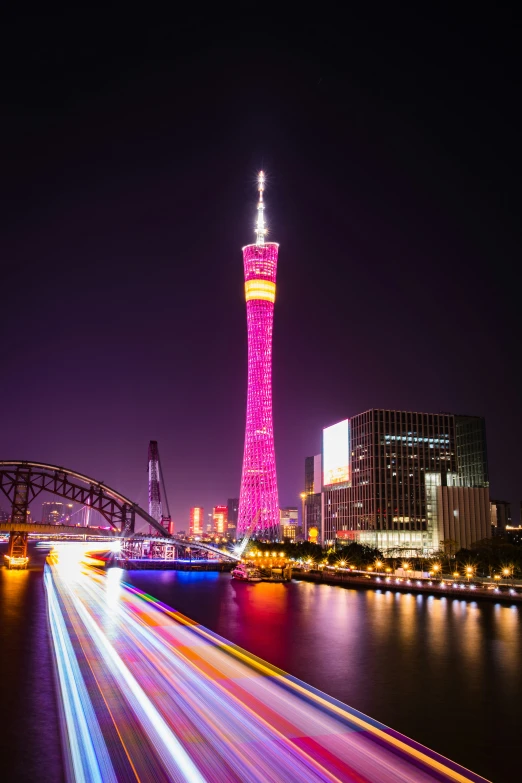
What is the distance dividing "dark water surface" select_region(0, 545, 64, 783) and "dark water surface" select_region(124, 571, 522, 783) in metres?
9.04

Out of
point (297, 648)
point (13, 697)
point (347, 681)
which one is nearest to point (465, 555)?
point (297, 648)

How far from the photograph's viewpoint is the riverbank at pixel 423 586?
2174 inches

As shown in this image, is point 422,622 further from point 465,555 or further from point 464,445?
point 464,445

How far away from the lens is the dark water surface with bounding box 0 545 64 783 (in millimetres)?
14492

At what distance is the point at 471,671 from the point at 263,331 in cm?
7359

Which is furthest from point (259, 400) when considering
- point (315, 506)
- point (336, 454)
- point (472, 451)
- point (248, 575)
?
point (472, 451)

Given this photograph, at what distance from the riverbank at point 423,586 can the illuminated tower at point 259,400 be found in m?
15.4

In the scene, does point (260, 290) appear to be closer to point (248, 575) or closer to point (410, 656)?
point (248, 575)

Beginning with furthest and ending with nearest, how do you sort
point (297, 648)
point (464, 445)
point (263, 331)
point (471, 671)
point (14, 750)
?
point (464, 445) → point (263, 331) → point (297, 648) → point (471, 671) → point (14, 750)

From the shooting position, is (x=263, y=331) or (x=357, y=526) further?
(x=357, y=526)

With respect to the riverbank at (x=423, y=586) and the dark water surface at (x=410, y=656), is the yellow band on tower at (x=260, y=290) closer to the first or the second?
the riverbank at (x=423, y=586)

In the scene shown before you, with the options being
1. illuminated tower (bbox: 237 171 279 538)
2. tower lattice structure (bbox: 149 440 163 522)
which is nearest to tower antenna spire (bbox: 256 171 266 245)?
illuminated tower (bbox: 237 171 279 538)

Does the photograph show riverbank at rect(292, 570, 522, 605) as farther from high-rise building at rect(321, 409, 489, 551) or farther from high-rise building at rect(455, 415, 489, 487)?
high-rise building at rect(455, 415, 489, 487)

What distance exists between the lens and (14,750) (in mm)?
15711
